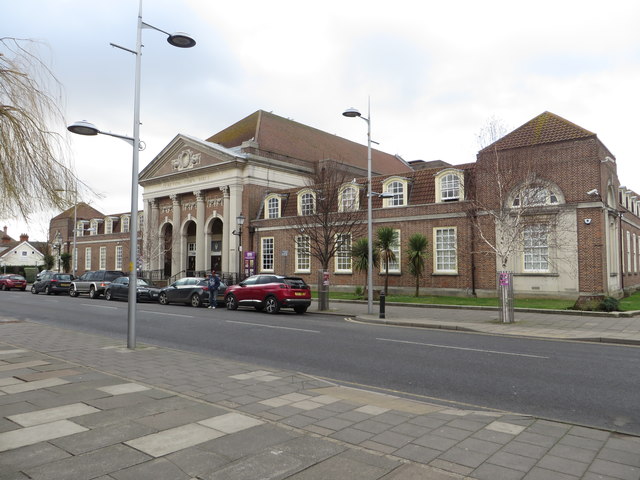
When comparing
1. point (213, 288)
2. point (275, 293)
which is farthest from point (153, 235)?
point (275, 293)

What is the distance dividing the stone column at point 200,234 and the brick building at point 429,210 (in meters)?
0.10

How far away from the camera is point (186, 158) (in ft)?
145

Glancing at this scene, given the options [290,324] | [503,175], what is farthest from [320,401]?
[503,175]

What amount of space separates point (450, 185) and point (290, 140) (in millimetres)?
22179

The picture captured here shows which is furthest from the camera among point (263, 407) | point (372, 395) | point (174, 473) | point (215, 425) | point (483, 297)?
point (483, 297)

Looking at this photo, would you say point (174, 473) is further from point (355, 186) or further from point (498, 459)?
point (355, 186)

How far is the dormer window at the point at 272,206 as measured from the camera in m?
37.4

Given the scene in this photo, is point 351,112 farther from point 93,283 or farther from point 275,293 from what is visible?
point 93,283

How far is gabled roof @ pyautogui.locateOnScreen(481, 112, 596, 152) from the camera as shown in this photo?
74.8 ft

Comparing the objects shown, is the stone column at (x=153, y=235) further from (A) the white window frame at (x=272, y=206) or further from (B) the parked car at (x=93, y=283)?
(A) the white window frame at (x=272, y=206)

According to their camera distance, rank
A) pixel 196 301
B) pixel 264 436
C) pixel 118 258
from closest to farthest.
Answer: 1. pixel 264 436
2. pixel 196 301
3. pixel 118 258

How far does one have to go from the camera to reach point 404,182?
97.0 feet

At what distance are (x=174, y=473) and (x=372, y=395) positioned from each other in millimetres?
3459

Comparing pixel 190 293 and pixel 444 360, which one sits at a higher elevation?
pixel 190 293
